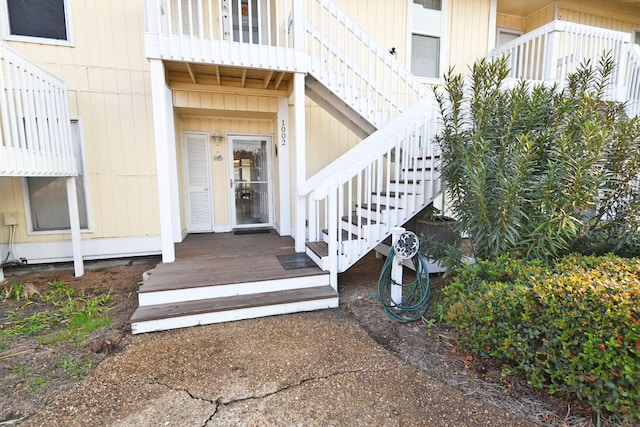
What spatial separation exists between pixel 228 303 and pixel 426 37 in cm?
→ 563

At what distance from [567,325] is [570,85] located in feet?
7.87

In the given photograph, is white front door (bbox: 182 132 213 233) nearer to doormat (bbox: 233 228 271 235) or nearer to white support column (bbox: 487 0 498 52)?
doormat (bbox: 233 228 271 235)

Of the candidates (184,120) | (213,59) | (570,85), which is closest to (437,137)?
(570,85)

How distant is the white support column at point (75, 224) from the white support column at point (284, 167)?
2793mm

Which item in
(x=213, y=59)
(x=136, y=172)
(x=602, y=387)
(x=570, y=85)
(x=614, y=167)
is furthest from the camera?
(x=136, y=172)

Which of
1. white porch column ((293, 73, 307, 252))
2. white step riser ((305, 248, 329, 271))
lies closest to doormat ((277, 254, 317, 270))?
white step riser ((305, 248, 329, 271))

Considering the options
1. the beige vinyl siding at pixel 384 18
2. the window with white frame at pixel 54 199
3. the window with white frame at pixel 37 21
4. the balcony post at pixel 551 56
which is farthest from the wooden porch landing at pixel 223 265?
the balcony post at pixel 551 56

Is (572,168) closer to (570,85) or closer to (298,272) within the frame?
(570,85)

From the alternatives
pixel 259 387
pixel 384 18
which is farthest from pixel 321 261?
pixel 384 18

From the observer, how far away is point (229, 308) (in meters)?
2.76

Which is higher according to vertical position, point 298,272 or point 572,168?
point 572,168

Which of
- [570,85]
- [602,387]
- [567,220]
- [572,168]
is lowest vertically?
[602,387]

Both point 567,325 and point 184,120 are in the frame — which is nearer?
point 567,325

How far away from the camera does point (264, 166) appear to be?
5.77m
